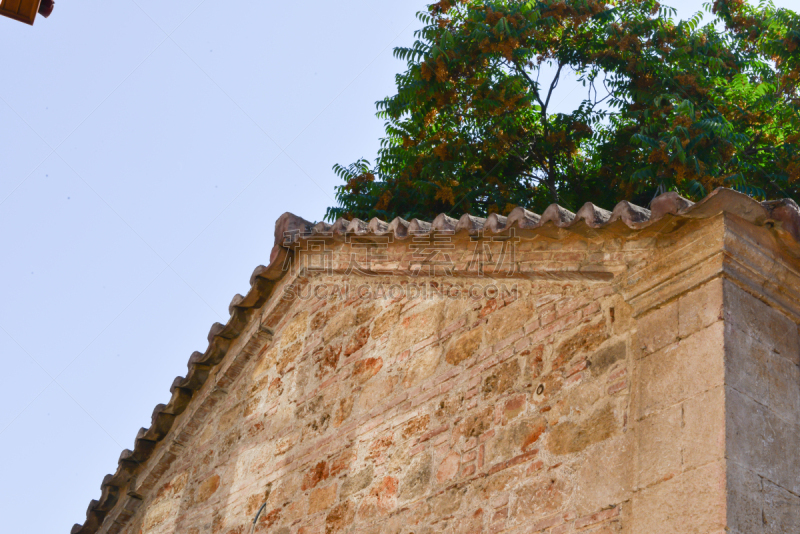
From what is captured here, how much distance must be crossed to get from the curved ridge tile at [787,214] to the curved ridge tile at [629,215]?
497 millimetres

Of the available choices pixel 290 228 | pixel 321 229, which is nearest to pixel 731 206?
pixel 321 229

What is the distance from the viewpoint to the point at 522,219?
12.8 ft

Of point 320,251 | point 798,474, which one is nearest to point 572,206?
point 320,251

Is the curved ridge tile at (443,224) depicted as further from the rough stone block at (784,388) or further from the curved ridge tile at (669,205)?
the rough stone block at (784,388)

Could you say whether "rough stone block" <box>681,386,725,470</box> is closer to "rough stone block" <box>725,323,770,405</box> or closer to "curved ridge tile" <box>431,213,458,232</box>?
"rough stone block" <box>725,323,770,405</box>

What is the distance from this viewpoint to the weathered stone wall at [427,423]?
11.4ft

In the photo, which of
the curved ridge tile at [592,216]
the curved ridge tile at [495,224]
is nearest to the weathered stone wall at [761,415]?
the curved ridge tile at [592,216]

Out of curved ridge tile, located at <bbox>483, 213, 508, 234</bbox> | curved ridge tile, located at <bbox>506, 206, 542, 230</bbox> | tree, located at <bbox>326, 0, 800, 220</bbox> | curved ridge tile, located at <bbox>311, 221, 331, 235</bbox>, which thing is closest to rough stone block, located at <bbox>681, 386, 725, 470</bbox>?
curved ridge tile, located at <bbox>506, 206, 542, 230</bbox>

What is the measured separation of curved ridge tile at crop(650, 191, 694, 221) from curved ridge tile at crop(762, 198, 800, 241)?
0.31m

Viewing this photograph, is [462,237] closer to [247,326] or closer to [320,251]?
[320,251]

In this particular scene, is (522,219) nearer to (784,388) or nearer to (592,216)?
(592,216)

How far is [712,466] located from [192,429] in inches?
175

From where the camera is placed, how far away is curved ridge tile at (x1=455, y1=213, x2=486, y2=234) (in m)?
4.20

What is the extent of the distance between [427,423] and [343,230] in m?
1.52
